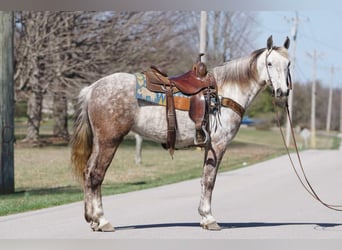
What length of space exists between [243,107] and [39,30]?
24.2 m

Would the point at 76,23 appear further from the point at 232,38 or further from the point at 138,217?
the point at 138,217

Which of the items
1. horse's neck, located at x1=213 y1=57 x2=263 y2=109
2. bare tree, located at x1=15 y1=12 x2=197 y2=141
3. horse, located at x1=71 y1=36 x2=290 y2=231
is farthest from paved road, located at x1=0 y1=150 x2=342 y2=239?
bare tree, located at x1=15 y1=12 x2=197 y2=141

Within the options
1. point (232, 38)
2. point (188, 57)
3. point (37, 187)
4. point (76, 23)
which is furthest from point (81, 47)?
point (37, 187)

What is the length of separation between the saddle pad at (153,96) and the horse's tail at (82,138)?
0.67m

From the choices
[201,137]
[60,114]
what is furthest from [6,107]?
[60,114]

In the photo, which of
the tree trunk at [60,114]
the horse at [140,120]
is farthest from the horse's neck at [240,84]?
the tree trunk at [60,114]

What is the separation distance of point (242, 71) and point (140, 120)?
1505 millimetres

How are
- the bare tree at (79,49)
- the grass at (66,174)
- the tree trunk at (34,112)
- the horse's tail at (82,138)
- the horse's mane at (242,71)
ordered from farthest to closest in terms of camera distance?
the tree trunk at (34,112) < the bare tree at (79,49) < the grass at (66,174) < the horse's mane at (242,71) < the horse's tail at (82,138)

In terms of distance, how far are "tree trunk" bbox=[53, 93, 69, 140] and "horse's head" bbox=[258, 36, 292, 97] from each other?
23.7 m

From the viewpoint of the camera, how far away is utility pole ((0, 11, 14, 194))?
14906mm

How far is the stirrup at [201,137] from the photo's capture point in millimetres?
9078

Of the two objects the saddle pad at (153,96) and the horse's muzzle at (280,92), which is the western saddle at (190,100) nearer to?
the saddle pad at (153,96)

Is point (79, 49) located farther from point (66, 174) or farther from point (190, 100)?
point (190, 100)

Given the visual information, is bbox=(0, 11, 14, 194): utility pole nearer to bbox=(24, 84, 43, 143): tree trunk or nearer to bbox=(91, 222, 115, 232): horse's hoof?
bbox=(91, 222, 115, 232): horse's hoof
